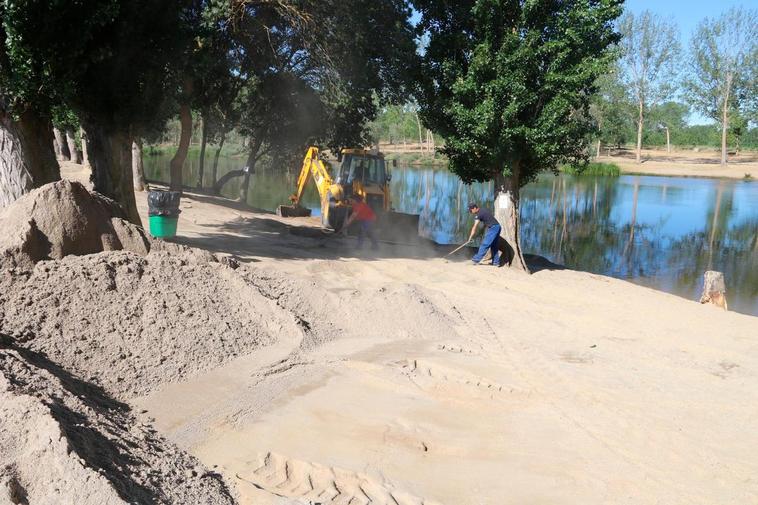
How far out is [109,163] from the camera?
39.0 feet

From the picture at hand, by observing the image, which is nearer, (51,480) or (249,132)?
(51,480)

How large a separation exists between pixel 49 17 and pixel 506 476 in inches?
354

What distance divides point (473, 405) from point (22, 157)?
748cm

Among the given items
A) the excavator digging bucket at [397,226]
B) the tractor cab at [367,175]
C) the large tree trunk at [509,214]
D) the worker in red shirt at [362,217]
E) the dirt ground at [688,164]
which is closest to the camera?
the large tree trunk at [509,214]

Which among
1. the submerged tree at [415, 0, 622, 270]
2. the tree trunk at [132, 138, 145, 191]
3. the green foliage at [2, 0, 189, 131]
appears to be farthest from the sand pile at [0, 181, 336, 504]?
the tree trunk at [132, 138, 145, 191]

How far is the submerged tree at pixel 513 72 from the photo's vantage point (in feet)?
42.5

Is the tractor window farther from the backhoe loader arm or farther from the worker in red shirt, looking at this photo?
the worker in red shirt

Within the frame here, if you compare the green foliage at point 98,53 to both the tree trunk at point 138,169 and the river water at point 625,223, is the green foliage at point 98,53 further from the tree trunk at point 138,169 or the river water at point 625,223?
the river water at point 625,223

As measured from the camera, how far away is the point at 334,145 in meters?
23.3

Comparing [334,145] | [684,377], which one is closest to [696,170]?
[334,145]

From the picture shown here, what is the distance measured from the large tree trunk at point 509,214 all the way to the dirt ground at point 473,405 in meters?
3.66

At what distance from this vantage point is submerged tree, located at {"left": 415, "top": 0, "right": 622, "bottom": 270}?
1295cm

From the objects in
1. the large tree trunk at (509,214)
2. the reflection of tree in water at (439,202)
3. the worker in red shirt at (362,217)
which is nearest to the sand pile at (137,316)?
the worker in red shirt at (362,217)

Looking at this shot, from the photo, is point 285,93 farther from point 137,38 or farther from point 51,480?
point 51,480
